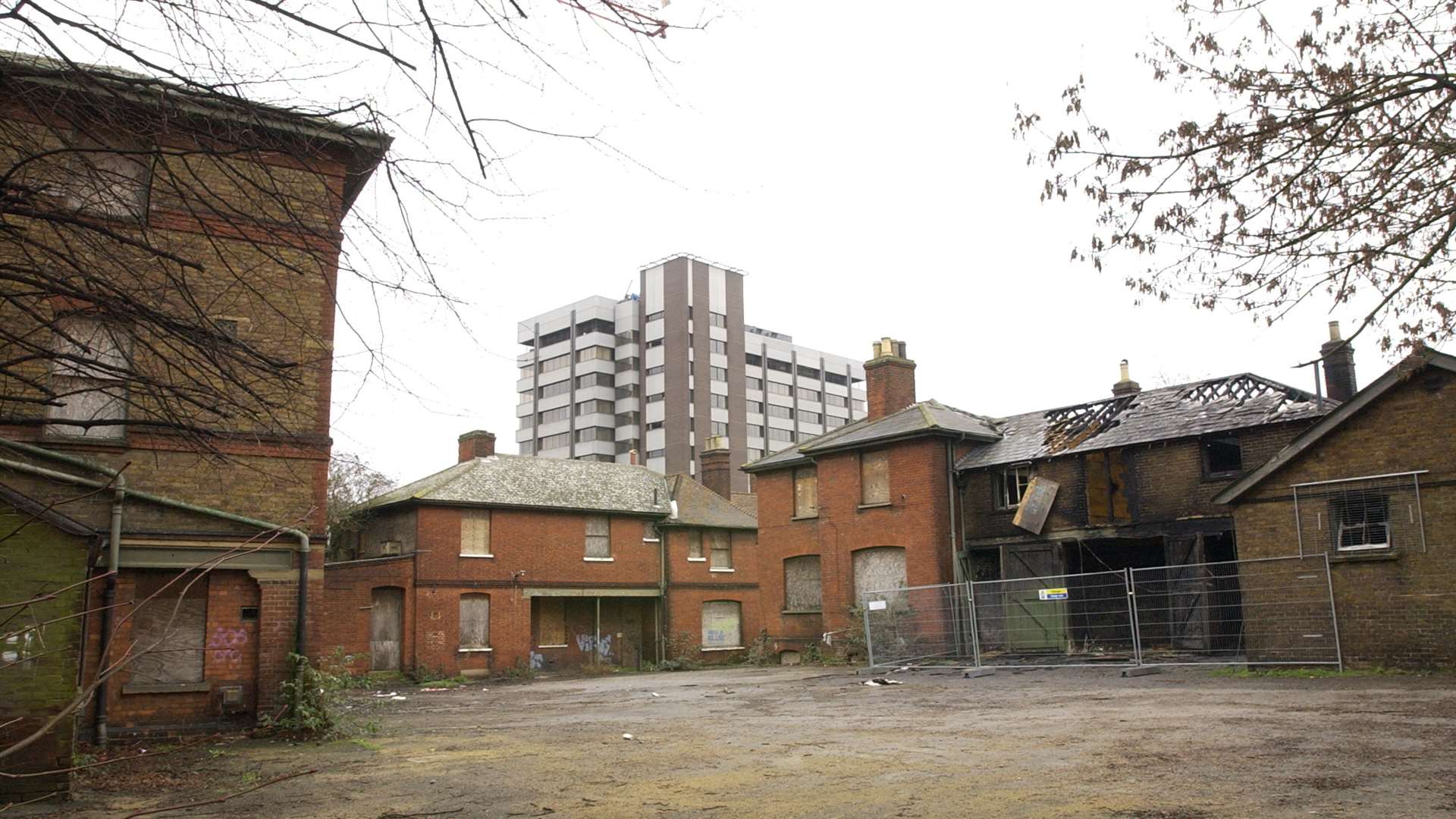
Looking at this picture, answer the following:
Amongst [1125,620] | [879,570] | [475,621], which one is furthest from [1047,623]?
[475,621]

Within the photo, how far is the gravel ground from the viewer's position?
24.4 feet

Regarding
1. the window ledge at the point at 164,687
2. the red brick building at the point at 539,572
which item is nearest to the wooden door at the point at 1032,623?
the red brick building at the point at 539,572

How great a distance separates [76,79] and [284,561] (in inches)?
492

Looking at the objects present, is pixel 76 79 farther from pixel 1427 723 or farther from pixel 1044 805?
pixel 1427 723

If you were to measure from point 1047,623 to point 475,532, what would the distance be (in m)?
17.0

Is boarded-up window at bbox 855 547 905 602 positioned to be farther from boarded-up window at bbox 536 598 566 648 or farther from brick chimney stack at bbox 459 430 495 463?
brick chimney stack at bbox 459 430 495 463

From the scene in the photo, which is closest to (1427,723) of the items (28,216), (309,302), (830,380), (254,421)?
(254,421)

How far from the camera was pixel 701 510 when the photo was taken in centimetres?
3775

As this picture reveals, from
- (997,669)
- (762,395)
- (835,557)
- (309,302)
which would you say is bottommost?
(997,669)

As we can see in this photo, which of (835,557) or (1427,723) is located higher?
(835,557)

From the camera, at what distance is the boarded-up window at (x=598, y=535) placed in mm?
34562

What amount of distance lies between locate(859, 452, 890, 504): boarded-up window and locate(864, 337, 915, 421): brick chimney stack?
2143 mm

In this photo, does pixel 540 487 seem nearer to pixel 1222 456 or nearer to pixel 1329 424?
pixel 1222 456

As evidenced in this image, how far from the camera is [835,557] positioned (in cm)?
2931
